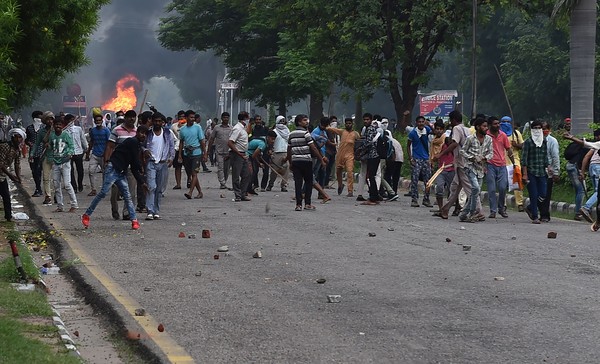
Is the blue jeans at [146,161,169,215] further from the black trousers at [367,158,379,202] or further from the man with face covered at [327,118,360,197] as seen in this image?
the man with face covered at [327,118,360,197]

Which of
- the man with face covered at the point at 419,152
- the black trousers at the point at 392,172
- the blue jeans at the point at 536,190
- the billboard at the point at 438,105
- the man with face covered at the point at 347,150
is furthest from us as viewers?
the billboard at the point at 438,105

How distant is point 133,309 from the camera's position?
10133 mm

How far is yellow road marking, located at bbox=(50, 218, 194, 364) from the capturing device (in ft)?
26.9

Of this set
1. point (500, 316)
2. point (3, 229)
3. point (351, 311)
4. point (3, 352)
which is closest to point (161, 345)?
point (3, 352)

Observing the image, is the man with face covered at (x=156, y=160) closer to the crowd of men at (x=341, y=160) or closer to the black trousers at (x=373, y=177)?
the crowd of men at (x=341, y=160)

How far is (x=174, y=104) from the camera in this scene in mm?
161750

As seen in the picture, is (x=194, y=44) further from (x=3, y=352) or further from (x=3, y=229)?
(x=3, y=352)

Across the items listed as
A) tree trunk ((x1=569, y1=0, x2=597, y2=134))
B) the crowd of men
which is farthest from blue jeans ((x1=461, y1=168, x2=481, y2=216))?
tree trunk ((x1=569, y1=0, x2=597, y2=134))

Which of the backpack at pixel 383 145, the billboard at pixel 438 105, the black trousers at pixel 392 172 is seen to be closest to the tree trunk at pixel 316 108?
the billboard at pixel 438 105

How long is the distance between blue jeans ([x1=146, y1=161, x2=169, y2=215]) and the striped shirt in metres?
2.53

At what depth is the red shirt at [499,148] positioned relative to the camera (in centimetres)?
2112

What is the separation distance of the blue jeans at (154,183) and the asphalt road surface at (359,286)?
1.29 ft

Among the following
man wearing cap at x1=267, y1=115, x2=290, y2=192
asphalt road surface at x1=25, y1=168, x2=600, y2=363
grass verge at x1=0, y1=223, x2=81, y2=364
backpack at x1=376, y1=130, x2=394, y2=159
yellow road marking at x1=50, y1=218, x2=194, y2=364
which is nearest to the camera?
grass verge at x1=0, y1=223, x2=81, y2=364

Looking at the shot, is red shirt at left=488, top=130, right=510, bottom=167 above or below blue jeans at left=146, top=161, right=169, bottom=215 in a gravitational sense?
above
